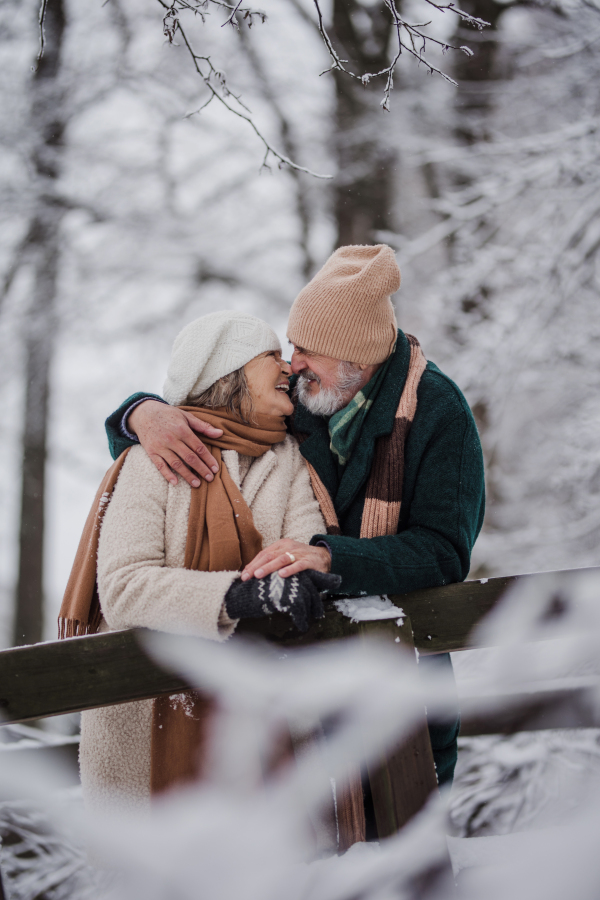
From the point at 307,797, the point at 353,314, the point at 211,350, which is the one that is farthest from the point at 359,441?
the point at 307,797

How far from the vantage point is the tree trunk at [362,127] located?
17.4 ft

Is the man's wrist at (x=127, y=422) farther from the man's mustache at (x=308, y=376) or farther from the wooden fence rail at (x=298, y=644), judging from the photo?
the wooden fence rail at (x=298, y=644)

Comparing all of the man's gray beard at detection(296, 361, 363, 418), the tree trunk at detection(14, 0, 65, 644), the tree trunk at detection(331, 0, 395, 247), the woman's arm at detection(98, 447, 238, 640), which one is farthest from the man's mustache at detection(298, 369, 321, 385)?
the tree trunk at detection(331, 0, 395, 247)

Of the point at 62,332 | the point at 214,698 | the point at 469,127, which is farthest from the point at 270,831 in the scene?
the point at 469,127

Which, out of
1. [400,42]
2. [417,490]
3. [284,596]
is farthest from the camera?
[400,42]

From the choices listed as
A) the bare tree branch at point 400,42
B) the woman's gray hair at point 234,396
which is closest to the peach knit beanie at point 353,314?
the woman's gray hair at point 234,396

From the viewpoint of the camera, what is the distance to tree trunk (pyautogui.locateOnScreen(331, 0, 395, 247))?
529 cm

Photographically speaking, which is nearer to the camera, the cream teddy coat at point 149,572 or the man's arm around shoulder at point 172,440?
the cream teddy coat at point 149,572

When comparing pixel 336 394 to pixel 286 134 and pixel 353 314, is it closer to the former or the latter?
pixel 353 314

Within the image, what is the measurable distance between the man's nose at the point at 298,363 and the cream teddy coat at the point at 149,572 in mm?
276

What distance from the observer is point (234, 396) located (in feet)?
5.90

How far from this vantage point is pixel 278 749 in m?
1.56

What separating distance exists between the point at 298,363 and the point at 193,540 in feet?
2.31

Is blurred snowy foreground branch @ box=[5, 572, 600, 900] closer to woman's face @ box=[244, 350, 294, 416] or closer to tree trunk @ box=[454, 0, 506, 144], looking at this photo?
woman's face @ box=[244, 350, 294, 416]
